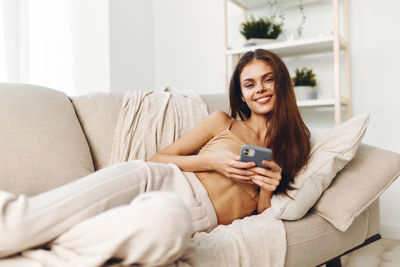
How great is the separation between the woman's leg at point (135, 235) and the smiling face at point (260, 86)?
780mm

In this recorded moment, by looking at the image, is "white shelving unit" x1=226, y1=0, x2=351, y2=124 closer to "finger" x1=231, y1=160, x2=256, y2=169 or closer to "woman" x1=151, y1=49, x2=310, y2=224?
"woman" x1=151, y1=49, x2=310, y2=224

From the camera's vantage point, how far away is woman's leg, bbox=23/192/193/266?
67 centimetres

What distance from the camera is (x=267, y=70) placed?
1422 millimetres

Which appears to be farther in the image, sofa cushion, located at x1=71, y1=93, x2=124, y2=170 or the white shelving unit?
the white shelving unit

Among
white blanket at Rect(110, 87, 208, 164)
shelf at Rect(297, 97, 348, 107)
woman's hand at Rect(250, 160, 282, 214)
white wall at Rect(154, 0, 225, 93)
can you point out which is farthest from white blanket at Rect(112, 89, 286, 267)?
white wall at Rect(154, 0, 225, 93)

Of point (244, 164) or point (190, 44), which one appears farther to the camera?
point (190, 44)

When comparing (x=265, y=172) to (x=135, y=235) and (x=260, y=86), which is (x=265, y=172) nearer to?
(x=260, y=86)

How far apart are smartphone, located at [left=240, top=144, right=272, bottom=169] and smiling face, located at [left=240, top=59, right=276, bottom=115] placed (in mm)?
372

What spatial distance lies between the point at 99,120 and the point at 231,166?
0.61 metres

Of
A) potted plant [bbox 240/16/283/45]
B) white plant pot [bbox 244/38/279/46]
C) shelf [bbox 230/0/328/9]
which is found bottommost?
white plant pot [bbox 244/38/279/46]

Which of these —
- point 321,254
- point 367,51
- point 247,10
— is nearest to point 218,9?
point 247,10

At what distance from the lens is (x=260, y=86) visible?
55.6 inches

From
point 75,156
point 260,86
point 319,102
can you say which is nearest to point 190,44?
point 319,102

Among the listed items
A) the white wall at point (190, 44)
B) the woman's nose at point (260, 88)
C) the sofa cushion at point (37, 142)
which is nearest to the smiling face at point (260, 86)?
the woman's nose at point (260, 88)
